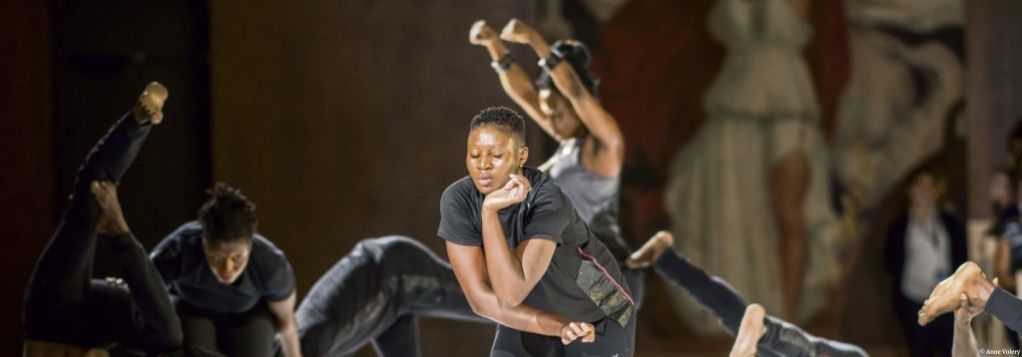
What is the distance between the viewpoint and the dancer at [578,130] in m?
4.43

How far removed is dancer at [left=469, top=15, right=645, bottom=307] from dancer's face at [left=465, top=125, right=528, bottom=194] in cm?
128

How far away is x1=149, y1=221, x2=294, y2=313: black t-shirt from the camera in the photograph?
14.2ft

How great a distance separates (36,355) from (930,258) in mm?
4609

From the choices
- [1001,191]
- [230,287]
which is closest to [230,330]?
[230,287]

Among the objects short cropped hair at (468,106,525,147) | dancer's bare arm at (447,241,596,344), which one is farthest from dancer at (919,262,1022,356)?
short cropped hair at (468,106,525,147)

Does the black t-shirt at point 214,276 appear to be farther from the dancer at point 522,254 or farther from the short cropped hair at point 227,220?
the dancer at point 522,254

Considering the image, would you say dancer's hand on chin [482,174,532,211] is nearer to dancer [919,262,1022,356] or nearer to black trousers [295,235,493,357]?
dancer [919,262,1022,356]

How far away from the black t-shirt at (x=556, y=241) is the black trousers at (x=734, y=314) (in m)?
1.22

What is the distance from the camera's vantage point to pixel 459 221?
10.5ft

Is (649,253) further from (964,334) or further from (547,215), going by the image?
(547,215)

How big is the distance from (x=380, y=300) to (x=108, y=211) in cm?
118

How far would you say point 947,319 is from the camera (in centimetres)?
644

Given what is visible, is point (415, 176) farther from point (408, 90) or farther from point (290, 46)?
point (290, 46)

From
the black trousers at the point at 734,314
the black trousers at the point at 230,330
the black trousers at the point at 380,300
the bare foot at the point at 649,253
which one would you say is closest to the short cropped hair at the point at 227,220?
the black trousers at the point at 230,330
